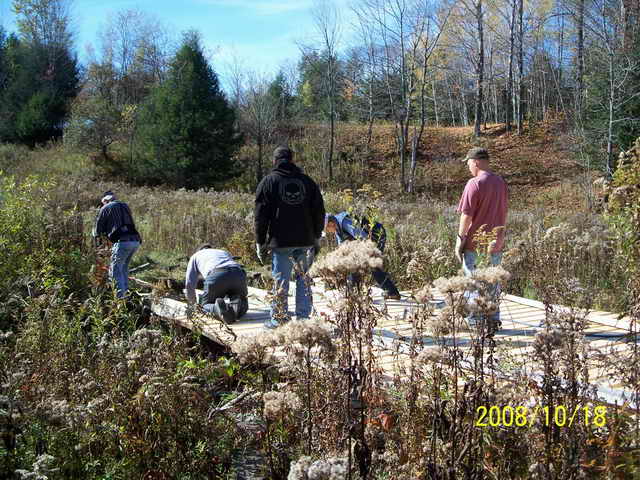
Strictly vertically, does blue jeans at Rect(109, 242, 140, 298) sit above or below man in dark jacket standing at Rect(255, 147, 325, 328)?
below

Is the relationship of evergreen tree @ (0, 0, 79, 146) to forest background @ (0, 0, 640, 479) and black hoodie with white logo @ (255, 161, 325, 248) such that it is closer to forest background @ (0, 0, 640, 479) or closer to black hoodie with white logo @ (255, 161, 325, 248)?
forest background @ (0, 0, 640, 479)

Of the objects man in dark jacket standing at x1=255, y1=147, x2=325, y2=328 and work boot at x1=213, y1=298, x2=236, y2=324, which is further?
work boot at x1=213, y1=298, x2=236, y2=324

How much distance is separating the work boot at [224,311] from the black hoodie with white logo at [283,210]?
0.88 metres

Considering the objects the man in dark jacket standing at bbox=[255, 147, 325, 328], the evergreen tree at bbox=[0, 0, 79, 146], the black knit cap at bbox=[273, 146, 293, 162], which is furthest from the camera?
the evergreen tree at bbox=[0, 0, 79, 146]

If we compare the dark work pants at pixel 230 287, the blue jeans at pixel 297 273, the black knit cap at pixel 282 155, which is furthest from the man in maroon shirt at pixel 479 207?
the dark work pants at pixel 230 287

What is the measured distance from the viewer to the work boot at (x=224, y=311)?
6.18 meters

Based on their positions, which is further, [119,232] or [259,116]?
[259,116]

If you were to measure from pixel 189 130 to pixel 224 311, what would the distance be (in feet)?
79.0

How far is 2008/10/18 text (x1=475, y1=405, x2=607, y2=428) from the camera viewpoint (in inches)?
85.2

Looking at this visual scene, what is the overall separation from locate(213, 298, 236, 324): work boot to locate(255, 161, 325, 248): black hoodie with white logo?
884 millimetres

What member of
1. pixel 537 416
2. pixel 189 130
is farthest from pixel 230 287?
pixel 189 130

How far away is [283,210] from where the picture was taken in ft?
18.8

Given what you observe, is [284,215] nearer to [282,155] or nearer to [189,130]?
[282,155]

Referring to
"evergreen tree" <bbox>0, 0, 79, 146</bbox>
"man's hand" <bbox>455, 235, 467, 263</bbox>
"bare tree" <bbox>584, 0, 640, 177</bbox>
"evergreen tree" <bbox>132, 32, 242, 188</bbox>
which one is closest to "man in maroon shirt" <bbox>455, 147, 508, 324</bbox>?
"man's hand" <bbox>455, 235, 467, 263</bbox>
